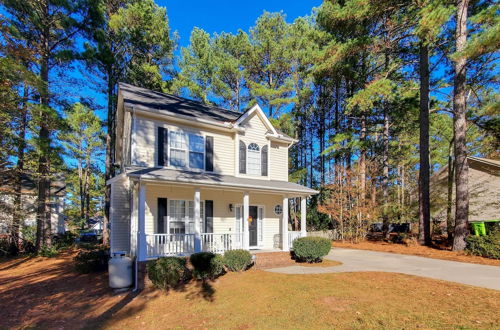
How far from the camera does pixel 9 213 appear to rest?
41.6 ft

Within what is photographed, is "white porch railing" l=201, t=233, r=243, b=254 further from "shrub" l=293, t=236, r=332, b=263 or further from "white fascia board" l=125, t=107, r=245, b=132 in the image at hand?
"white fascia board" l=125, t=107, r=245, b=132

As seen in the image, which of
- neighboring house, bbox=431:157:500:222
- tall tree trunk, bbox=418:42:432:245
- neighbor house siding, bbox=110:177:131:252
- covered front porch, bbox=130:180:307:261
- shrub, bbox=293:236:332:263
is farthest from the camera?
neighboring house, bbox=431:157:500:222

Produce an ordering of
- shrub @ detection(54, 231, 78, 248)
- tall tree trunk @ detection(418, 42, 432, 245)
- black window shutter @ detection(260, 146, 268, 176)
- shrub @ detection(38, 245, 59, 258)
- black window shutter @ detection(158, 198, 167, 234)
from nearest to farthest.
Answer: black window shutter @ detection(158, 198, 167, 234) < black window shutter @ detection(260, 146, 268, 176) < tall tree trunk @ detection(418, 42, 432, 245) < shrub @ detection(38, 245, 59, 258) < shrub @ detection(54, 231, 78, 248)

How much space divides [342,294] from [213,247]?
555cm

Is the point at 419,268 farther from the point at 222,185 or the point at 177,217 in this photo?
the point at 177,217

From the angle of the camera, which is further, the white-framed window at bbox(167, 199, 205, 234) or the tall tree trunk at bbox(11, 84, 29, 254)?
the tall tree trunk at bbox(11, 84, 29, 254)

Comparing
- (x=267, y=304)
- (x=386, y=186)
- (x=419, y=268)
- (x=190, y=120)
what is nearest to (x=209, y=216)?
(x=190, y=120)

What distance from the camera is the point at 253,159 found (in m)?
13.9

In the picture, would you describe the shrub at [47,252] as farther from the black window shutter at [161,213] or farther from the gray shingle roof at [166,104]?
the gray shingle roof at [166,104]

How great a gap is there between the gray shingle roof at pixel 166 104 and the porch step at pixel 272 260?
6.33m

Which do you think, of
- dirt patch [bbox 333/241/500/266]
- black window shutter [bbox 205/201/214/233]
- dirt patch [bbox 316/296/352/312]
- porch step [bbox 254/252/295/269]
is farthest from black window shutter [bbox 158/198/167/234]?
dirt patch [bbox 333/241/500/266]

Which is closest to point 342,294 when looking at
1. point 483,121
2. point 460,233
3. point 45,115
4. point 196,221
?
point 196,221

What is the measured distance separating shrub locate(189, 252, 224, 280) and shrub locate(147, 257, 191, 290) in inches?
17.9

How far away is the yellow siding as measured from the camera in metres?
11.0
